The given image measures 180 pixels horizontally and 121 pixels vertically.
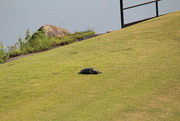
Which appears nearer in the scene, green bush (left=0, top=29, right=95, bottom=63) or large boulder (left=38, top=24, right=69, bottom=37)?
green bush (left=0, top=29, right=95, bottom=63)

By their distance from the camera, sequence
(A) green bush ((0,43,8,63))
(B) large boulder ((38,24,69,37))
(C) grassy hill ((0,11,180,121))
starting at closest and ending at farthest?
(C) grassy hill ((0,11,180,121)) < (A) green bush ((0,43,8,63)) < (B) large boulder ((38,24,69,37))

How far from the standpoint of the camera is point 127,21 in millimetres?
15312

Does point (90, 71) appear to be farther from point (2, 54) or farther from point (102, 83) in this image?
point (2, 54)

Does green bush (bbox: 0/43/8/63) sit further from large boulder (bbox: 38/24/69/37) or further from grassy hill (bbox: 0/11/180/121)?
large boulder (bbox: 38/24/69/37)

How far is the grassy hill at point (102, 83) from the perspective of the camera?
18.9ft

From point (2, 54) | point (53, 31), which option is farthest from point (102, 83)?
point (53, 31)

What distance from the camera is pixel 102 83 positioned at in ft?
23.9

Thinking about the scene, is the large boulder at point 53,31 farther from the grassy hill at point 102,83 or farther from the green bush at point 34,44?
the grassy hill at point 102,83

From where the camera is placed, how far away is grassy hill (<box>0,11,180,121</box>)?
5.75 metres

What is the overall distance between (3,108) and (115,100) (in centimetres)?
186

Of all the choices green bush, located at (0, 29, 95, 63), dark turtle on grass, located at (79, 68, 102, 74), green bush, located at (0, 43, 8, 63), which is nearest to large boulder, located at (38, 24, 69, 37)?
green bush, located at (0, 29, 95, 63)

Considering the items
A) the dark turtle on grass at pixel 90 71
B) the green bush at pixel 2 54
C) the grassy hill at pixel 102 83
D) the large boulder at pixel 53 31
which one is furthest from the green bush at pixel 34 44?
the dark turtle on grass at pixel 90 71

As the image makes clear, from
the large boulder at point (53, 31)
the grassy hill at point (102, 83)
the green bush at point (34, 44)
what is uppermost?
the large boulder at point (53, 31)

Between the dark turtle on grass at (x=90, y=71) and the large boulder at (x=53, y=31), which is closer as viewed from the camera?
the dark turtle on grass at (x=90, y=71)
